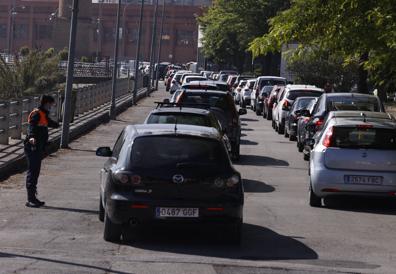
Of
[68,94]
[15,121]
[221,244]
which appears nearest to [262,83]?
[68,94]

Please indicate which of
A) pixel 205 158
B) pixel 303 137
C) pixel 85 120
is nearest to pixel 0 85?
pixel 85 120

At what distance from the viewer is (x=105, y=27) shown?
12938 centimetres

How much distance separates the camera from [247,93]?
174 ft

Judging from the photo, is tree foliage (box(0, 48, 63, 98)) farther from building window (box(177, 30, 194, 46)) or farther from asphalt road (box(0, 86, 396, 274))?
building window (box(177, 30, 194, 46))

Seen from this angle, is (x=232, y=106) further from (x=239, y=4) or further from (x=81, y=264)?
(x=239, y=4)

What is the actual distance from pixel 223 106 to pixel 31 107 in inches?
236

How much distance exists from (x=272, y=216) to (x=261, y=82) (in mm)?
34895

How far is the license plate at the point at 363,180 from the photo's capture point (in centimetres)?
1555

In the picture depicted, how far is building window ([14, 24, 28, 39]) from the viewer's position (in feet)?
417

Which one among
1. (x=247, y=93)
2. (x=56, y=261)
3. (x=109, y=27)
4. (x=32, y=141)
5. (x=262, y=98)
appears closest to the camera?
(x=56, y=261)

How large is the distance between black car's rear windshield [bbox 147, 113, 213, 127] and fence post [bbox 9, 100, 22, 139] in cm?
728

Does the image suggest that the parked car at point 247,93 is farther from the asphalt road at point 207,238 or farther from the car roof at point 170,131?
the car roof at point 170,131

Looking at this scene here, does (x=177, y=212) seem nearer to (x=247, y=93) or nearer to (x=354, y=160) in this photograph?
(x=354, y=160)

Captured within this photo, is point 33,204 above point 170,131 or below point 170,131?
below
